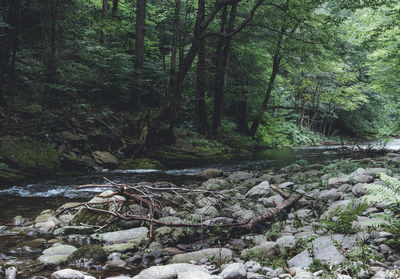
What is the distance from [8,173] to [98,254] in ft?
17.7

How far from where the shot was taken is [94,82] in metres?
12.2

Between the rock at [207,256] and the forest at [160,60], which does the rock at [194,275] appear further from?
the forest at [160,60]

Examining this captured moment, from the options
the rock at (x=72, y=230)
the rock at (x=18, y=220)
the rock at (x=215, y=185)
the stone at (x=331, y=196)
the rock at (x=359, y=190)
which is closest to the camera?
the rock at (x=72, y=230)

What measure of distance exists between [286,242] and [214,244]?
95 cm

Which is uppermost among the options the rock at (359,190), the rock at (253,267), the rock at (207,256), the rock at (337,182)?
the rock at (359,190)

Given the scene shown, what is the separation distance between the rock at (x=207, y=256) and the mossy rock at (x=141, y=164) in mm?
7036

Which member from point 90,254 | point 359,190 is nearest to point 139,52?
point 359,190

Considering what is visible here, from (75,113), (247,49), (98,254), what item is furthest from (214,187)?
(247,49)

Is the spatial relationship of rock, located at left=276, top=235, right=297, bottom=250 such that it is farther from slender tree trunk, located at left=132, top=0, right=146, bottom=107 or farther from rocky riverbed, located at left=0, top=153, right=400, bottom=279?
slender tree trunk, located at left=132, top=0, right=146, bottom=107

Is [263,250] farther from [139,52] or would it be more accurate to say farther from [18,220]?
[139,52]

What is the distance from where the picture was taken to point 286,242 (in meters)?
3.36

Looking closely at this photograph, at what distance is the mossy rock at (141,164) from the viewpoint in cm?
1010

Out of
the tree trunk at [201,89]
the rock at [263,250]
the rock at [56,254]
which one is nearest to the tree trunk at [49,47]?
the rock at [56,254]

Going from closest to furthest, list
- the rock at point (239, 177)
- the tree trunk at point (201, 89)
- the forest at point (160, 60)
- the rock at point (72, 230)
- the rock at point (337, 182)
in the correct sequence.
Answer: the rock at point (72, 230) < the rock at point (337, 182) < the rock at point (239, 177) < the forest at point (160, 60) < the tree trunk at point (201, 89)
